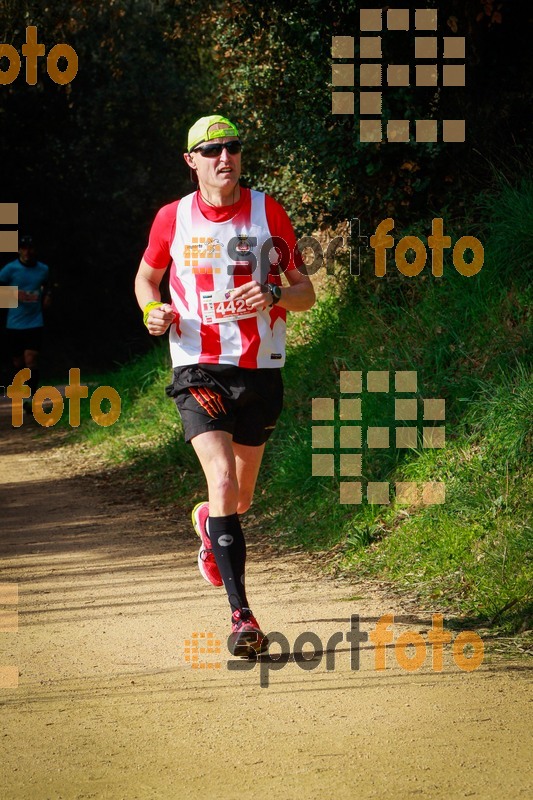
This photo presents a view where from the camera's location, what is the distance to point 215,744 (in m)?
3.90

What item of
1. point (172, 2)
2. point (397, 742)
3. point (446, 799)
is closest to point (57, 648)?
point (397, 742)

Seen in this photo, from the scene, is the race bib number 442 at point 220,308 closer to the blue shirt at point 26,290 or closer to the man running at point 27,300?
the man running at point 27,300

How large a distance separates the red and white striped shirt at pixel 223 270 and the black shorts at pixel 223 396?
54 mm

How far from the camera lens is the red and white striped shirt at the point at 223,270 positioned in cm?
507

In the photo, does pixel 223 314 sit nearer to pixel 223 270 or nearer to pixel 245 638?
pixel 223 270

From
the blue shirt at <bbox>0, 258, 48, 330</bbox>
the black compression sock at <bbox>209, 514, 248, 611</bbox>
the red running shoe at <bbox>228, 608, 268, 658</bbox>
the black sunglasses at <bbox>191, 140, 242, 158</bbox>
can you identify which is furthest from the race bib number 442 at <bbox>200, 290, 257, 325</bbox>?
the blue shirt at <bbox>0, 258, 48, 330</bbox>

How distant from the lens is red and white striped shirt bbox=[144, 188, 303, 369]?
16.6 feet

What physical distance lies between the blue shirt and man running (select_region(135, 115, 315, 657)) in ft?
31.3

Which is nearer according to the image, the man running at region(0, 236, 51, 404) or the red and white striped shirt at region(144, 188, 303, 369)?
the red and white striped shirt at region(144, 188, 303, 369)

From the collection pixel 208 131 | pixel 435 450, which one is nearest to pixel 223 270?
pixel 208 131

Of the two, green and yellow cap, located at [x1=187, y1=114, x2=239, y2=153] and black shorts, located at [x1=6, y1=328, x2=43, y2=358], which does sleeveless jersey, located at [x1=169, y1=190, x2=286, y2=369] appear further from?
black shorts, located at [x1=6, y1=328, x2=43, y2=358]

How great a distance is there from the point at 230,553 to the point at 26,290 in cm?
1016

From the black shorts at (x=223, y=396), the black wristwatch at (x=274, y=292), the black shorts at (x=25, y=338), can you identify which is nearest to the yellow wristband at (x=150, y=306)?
the black shorts at (x=223, y=396)

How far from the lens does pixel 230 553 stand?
5.04 meters
